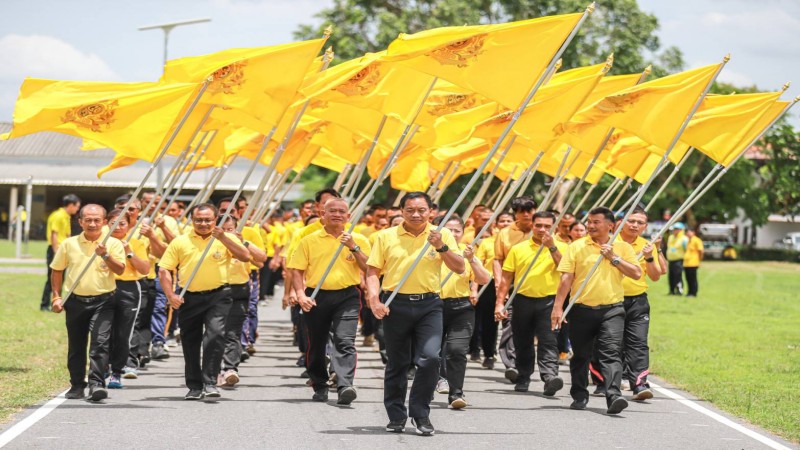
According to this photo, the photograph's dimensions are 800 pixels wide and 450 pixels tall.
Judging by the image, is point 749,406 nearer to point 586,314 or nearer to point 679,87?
point 586,314

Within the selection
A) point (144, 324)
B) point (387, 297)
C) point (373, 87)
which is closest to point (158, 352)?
point (144, 324)

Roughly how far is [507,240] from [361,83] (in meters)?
2.52

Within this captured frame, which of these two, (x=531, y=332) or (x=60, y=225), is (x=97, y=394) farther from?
(x=60, y=225)

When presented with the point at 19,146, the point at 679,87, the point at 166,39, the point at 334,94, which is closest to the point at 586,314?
the point at 679,87

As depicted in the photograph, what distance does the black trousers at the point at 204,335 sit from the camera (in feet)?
36.1

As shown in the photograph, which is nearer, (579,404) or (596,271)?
(579,404)

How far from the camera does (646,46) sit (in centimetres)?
4597

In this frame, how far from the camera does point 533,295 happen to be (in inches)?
490

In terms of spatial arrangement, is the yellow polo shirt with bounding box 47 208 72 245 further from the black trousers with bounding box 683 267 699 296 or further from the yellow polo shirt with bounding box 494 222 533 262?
the black trousers with bounding box 683 267 699 296

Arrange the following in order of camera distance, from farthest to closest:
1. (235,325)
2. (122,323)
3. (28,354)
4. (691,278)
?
(691,278) → (28,354) → (235,325) → (122,323)

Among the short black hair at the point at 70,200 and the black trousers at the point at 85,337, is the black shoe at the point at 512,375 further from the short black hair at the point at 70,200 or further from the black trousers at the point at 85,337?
the short black hair at the point at 70,200

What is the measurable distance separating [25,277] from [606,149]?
783 inches

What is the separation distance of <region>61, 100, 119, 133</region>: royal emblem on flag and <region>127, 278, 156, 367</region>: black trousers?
111 inches

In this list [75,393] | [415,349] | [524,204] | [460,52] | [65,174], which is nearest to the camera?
[415,349]
